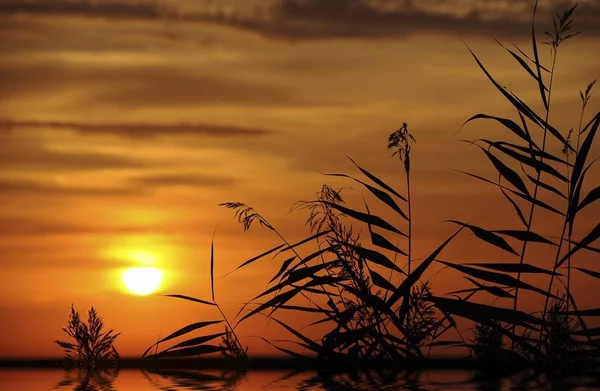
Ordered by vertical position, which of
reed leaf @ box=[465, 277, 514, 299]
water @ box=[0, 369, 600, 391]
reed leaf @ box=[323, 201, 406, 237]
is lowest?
water @ box=[0, 369, 600, 391]

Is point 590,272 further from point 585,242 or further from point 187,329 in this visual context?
point 187,329

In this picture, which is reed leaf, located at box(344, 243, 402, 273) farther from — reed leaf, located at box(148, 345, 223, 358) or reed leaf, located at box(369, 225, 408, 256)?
reed leaf, located at box(148, 345, 223, 358)

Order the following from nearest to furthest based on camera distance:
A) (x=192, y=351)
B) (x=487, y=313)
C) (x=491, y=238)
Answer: (x=487, y=313) < (x=491, y=238) < (x=192, y=351)

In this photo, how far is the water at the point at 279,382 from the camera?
469cm

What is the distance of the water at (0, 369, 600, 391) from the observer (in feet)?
15.4

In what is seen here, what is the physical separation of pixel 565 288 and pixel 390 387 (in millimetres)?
1320

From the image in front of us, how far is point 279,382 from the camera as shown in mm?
5023

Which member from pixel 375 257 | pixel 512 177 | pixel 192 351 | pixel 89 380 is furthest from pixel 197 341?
pixel 512 177

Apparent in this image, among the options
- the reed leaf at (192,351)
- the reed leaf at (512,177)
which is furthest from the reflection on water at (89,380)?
the reed leaf at (512,177)

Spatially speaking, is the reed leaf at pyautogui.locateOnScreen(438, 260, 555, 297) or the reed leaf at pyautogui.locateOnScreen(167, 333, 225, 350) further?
the reed leaf at pyautogui.locateOnScreen(167, 333, 225, 350)

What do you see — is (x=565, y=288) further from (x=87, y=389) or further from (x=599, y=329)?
(x=87, y=389)

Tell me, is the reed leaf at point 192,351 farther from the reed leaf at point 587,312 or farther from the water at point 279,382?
the reed leaf at point 587,312

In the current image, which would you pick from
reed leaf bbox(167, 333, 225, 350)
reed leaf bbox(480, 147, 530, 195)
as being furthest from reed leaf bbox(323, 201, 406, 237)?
reed leaf bbox(167, 333, 225, 350)

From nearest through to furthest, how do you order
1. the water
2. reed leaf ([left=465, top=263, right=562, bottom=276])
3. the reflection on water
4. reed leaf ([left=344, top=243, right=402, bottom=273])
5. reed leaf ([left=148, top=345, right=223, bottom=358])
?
the water, the reflection on water, reed leaf ([left=465, top=263, right=562, bottom=276]), reed leaf ([left=344, top=243, right=402, bottom=273]), reed leaf ([left=148, top=345, right=223, bottom=358])
